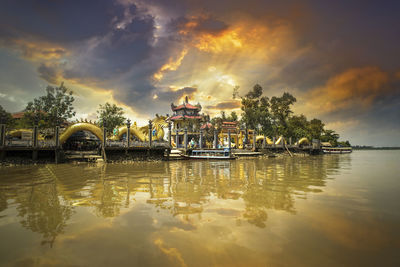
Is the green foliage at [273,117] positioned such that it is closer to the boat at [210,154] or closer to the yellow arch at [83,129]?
the boat at [210,154]

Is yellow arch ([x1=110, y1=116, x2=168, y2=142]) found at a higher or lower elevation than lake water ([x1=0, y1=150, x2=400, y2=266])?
higher

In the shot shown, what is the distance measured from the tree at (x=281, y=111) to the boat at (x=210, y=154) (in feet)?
86.9

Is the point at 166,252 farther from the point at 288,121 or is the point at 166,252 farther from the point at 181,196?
the point at 288,121

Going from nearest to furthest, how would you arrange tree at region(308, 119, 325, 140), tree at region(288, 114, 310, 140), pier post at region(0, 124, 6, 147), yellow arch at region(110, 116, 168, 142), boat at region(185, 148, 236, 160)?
pier post at region(0, 124, 6, 147)
yellow arch at region(110, 116, 168, 142)
boat at region(185, 148, 236, 160)
tree at region(288, 114, 310, 140)
tree at region(308, 119, 325, 140)

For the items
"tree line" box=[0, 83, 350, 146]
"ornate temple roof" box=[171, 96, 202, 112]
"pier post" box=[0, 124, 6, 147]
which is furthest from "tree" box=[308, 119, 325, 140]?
"pier post" box=[0, 124, 6, 147]

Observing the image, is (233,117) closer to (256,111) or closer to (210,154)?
(256,111)

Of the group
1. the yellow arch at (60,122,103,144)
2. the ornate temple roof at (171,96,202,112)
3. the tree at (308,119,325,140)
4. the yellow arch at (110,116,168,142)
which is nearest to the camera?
the yellow arch at (60,122,103,144)

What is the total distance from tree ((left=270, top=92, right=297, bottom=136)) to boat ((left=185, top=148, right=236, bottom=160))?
26.5 m

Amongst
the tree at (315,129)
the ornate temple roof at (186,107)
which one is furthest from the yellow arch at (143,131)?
the tree at (315,129)

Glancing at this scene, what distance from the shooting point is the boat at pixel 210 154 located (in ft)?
84.9

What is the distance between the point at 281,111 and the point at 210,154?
1207 inches

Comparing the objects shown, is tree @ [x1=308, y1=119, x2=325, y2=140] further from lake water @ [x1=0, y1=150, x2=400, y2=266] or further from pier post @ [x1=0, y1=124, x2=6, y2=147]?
pier post @ [x1=0, y1=124, x2=6, y2=147]

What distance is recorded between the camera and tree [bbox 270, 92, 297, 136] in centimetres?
4928

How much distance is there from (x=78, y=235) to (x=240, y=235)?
292 centimetres
